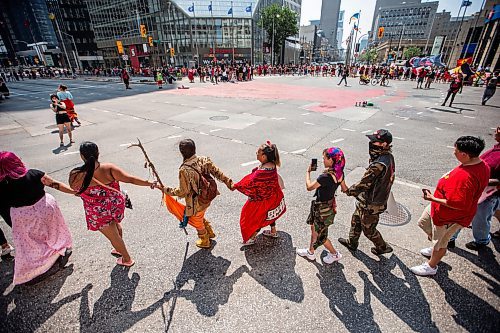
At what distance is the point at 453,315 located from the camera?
2568 millimetres

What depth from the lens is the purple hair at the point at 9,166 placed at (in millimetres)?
2570

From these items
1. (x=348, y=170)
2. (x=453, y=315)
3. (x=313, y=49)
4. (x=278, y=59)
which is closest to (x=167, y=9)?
(x=278, y=59)

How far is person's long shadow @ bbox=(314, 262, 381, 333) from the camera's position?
2520 millimetres

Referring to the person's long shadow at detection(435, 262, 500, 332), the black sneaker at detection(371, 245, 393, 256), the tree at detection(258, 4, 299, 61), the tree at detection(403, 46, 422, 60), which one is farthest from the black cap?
the tree at detection(403, 46, 422, 60)

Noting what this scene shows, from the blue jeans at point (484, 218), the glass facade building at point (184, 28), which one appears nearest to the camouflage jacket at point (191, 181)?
the blue jeans at point (484, 218)

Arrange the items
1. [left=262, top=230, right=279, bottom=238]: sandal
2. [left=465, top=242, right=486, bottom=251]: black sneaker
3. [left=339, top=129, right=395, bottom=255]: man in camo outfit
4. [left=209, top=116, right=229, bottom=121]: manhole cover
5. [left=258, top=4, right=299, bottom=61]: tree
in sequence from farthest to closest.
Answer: [left=258, top=4, right=299, bottom=61]: tree, [left=209, top=116, right=229, bottom=121]: manhole cover, [left=262, top=230, right=279, bottom=238]: sandal, [left=465, top=242, right=486, bottom=251]: black sneaker, [left=339, top=129, right=395, bottom=255]: man in camo outfit

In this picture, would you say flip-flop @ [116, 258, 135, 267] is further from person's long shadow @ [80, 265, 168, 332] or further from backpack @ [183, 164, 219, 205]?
backpack @ [183, 164, 219, 205]

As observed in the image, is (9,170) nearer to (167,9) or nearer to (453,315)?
(453,315)

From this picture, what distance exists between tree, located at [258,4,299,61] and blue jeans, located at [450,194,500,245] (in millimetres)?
62626

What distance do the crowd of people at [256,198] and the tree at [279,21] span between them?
62.8 metres

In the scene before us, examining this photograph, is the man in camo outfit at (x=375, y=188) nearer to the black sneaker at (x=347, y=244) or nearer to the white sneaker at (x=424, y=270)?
the black sneaker at (x=347, y=244)

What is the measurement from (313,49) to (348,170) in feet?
503

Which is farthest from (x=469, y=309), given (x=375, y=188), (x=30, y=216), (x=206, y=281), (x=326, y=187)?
(x=30, y=216)

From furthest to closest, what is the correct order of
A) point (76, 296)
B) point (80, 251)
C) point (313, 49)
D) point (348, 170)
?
point (313, 49) < point (348, 170) < point (80, 251) < point (76, 296)
